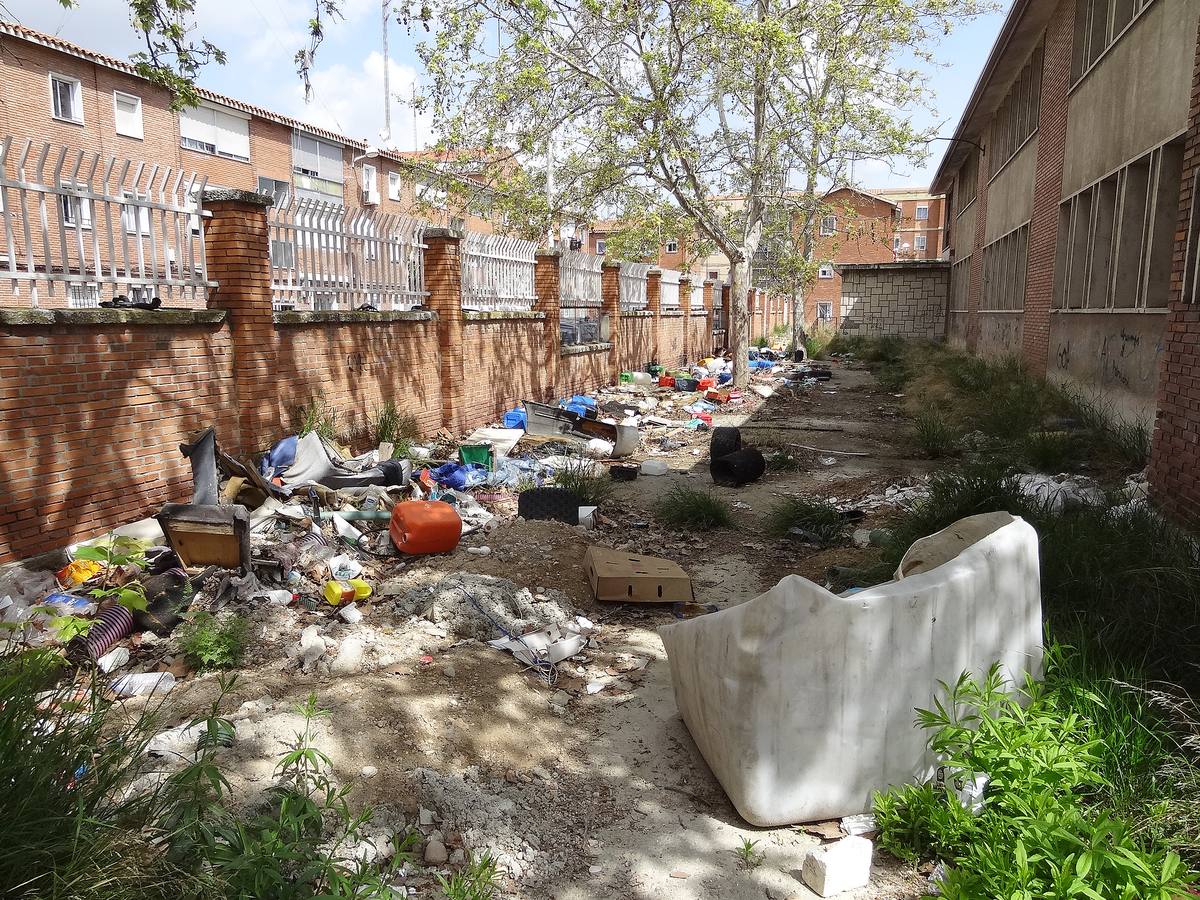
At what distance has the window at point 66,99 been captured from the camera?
21094 millimetres

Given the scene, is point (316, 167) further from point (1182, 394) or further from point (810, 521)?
point (1182, 394)

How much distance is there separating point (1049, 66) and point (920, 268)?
1706cm

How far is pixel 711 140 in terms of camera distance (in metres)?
17.8

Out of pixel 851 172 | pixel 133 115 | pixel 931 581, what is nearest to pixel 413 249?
pixel 931 581

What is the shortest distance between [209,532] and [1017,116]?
1733 cm

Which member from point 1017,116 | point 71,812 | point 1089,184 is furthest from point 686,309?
point 71,812

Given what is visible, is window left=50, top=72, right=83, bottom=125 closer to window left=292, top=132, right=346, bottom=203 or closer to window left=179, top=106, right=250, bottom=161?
window left=179, top=106, right=250, bottom=161

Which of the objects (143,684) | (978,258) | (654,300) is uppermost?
(978,258)

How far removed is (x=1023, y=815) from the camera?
103 inches

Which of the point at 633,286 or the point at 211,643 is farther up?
the point at 633,286

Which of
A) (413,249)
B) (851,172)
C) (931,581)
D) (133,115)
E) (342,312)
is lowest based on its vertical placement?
(931,581)

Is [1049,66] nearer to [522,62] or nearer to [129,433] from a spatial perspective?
[522,62]

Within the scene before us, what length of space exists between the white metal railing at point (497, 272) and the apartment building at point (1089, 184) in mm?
7696

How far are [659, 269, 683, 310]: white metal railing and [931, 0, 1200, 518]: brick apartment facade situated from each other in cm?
790
